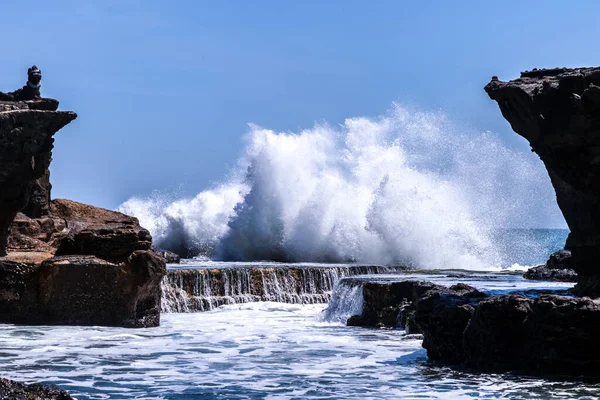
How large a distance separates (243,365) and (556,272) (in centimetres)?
1244

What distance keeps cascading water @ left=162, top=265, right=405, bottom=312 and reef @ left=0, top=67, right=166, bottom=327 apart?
3.67 meters

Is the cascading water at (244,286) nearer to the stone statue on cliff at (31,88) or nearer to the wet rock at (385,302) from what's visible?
the wet rock at (385,302)

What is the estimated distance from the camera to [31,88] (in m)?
19.0

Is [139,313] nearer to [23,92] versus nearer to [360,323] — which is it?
[360,323]

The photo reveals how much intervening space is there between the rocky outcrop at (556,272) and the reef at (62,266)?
9761mm

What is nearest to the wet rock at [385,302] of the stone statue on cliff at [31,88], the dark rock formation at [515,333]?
the dark rock formation at [515,333]

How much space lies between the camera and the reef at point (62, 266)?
15086 millimetres

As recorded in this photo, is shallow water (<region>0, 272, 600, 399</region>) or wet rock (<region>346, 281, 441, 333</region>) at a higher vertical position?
wet rock (<region>346, 281, 441, 333</region>)

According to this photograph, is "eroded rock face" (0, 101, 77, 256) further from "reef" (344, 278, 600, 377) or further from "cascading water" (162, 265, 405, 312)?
"reef" (344, 278, 600, 377)

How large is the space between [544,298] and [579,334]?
0.55 meters

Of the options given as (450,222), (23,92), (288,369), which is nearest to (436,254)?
(450,222)

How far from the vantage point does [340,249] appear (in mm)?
31656

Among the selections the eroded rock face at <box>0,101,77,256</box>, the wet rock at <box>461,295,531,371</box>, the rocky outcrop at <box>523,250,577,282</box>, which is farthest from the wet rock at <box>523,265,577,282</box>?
the eroded rock face at <box>0,101,77,256</box>

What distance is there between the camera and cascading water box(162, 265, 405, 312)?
19.7m
